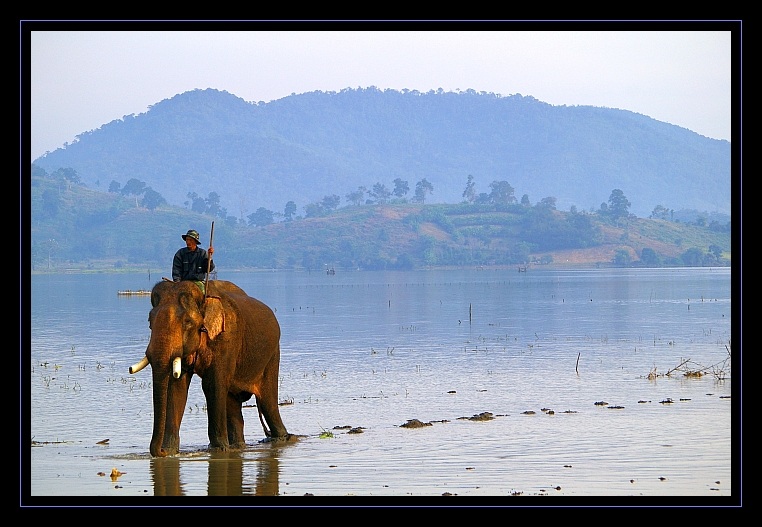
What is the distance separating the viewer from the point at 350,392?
1120 inches

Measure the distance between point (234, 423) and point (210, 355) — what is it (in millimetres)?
2081

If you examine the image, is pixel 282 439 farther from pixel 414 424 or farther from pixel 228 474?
pixel 228 474

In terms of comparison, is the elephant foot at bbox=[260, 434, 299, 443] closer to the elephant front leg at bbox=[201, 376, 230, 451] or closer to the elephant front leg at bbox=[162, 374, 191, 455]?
the elephant front leg at bbox=[201, 376, 230, 451]

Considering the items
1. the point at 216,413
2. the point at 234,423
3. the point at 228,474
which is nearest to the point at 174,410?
the point at 216,413

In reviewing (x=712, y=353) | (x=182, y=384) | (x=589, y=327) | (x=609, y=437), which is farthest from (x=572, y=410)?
(x=589, y=327)

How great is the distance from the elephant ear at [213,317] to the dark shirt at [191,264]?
407mm

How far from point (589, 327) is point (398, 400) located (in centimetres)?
3054

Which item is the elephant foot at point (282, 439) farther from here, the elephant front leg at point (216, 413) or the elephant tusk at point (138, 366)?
the elephant tusk at point (138, 366)

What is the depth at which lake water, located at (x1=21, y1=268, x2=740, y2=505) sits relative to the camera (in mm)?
15969

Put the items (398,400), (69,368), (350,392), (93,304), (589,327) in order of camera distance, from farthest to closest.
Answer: (93,304) < (589,327) < (69,368) < (350,392) < (398,400)

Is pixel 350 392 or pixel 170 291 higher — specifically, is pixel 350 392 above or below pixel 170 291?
below

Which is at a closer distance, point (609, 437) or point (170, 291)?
point (170, 291)

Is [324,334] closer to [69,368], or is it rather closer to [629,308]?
[69,368]

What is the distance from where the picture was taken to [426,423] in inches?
882
